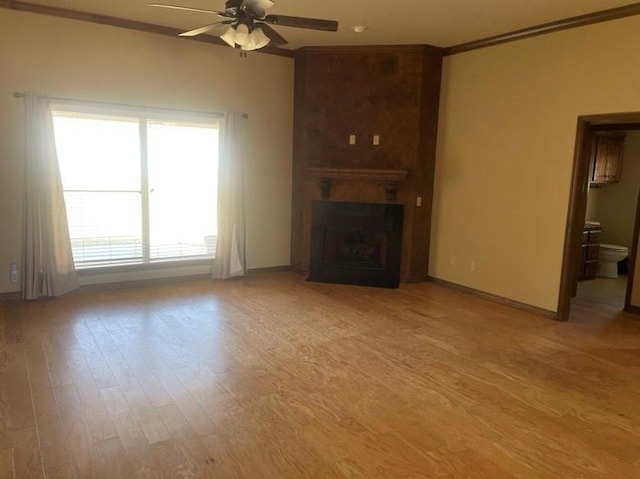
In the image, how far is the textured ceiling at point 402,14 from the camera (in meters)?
4.11

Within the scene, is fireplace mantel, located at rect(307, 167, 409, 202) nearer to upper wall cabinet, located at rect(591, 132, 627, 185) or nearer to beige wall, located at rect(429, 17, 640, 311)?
beige wall, located at rect(429, 17, 640, 311)

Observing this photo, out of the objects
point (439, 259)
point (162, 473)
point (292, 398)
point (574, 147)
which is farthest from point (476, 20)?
point (162, 473)

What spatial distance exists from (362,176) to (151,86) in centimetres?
262

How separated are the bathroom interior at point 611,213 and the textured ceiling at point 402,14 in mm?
3292

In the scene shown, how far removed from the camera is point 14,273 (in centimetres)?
473

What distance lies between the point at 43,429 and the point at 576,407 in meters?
3.13

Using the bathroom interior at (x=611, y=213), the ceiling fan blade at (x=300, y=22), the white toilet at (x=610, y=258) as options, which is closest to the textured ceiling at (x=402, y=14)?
the ceiling fan blade at (x=300, y=22)

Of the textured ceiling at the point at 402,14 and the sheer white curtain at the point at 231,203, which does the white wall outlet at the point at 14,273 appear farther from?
the textured ceiling at the point at 402,14

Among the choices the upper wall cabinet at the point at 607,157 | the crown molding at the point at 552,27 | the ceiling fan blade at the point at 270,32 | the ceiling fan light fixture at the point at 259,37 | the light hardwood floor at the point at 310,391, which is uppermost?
the crown molding at the point at 552,27

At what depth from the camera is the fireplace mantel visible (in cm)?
561

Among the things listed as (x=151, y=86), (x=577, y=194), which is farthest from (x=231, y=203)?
(x=577, y=194)

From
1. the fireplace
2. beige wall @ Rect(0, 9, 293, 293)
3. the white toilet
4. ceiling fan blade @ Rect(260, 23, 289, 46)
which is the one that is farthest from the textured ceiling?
the white toilet

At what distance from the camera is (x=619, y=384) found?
3.28m

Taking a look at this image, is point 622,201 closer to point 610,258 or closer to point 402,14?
point 610,258
